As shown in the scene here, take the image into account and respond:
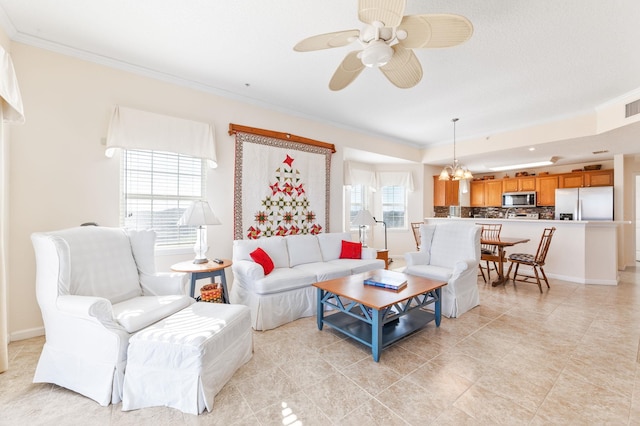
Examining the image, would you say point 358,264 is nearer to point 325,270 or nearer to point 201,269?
point 325,270

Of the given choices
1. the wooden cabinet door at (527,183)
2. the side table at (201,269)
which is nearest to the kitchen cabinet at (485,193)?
the wooden cabinet door at (527,183)

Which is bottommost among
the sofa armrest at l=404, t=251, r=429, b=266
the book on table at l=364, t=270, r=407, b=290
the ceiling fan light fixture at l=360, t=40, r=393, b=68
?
the book on table at l=364, t=270, r=407, b=290

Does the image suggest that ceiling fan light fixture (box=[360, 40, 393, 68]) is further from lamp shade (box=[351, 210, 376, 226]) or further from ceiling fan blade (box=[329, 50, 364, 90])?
lamp shade (box=[351, 210, 376, 226])

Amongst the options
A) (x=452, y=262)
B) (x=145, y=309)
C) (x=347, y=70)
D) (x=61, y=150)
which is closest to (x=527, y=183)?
(x=452, y=262)

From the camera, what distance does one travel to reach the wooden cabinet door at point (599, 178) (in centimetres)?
575

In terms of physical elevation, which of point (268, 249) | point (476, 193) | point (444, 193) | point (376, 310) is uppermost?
point (476, 193)

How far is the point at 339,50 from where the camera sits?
261 cm

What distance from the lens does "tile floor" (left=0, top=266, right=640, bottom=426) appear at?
156cm

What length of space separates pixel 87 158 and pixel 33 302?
145 cm

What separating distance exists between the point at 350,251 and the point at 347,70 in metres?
2.56

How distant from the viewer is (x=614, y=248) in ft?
13.9

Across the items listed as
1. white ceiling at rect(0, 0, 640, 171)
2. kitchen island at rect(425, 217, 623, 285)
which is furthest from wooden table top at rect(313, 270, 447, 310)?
kitchen island at rect(425, 217, 623, 285)

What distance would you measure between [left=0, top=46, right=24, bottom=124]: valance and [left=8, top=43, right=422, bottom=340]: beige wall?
0.54 meters

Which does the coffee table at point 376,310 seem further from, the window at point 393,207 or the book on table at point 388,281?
the window at point 393,207
